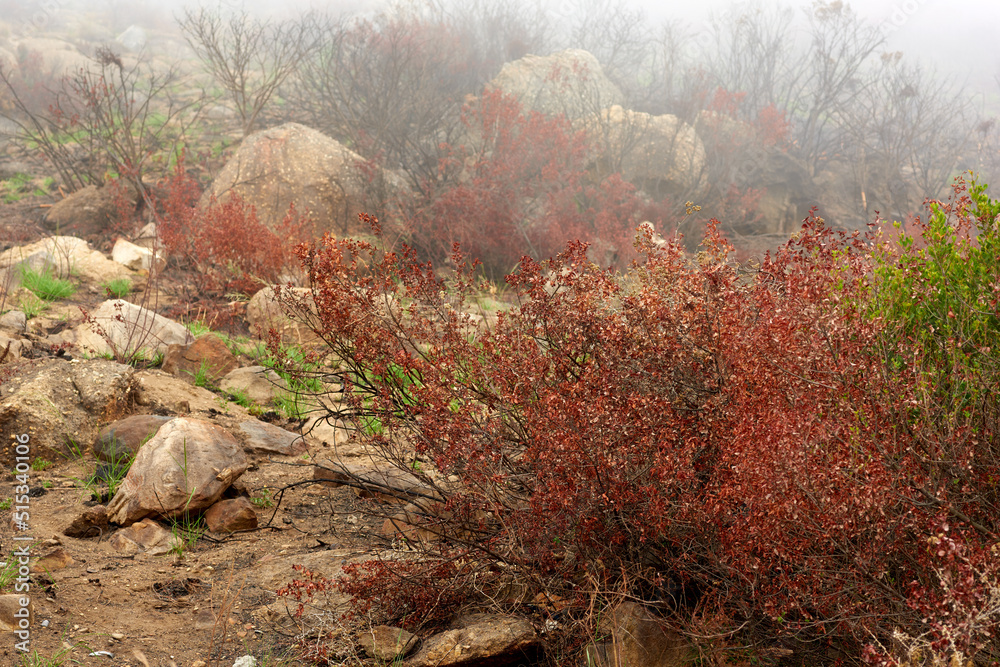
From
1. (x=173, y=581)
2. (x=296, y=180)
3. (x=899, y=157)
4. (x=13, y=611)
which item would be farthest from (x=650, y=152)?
(x=13, y=611)

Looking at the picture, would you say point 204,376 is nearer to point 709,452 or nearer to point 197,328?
point 197,328

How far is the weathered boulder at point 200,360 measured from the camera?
520cm

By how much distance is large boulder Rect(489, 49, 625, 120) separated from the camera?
14156mm

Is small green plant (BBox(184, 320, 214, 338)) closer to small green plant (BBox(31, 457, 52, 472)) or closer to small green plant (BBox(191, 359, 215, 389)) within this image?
small green plant (BBox(191, 359, 215, 389))

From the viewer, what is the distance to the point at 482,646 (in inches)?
93.3

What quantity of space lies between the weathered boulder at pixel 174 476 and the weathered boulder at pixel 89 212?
24.0 ft

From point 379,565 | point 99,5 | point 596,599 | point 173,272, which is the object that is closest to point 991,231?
point 596,599

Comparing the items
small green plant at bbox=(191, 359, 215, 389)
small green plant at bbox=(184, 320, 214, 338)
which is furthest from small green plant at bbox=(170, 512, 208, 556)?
small green plant at bbox=(184, 320, 214, 338)

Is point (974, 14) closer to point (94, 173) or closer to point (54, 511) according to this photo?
point (94, 173)

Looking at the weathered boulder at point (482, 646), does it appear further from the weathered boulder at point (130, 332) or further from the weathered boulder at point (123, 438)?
the weathered boulder at point (130, 332)

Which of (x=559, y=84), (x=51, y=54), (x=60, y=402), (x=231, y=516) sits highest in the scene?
(x=51, y=54)

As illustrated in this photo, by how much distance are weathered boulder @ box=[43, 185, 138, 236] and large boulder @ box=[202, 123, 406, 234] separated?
1253 millimetres

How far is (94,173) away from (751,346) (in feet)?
37.2

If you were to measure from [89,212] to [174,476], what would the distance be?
7.92 m
